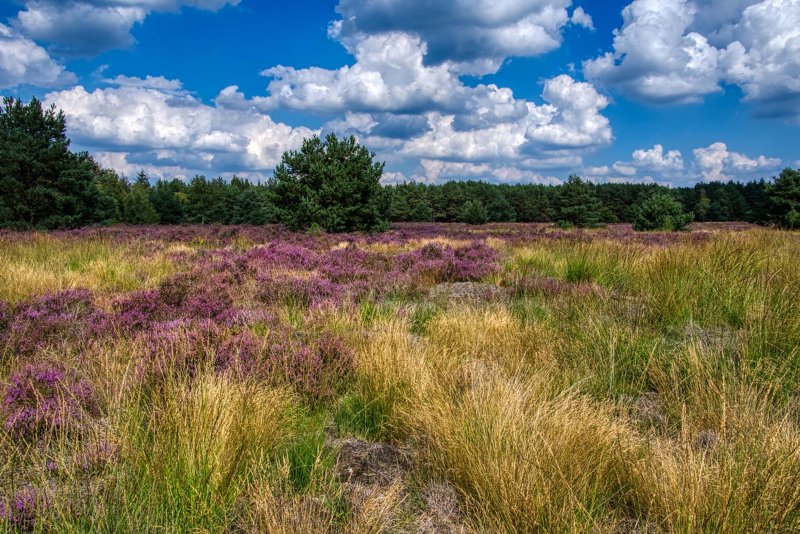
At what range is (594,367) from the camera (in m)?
3.48

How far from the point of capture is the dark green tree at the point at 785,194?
116 ft

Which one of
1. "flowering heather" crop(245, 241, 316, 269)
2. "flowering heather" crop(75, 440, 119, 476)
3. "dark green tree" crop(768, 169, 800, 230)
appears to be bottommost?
"flowering heather" crop(75, 440, 119, 476)

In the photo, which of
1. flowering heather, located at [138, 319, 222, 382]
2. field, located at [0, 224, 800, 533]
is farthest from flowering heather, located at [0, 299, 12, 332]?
flowering heather, located at [138, 319, 222, 382]

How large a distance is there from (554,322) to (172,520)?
4.03 metres

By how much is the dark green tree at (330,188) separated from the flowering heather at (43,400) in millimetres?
19591

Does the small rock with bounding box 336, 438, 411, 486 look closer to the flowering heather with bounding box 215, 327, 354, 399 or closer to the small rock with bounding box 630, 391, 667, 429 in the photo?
the flowering heather with bounding box 215, 327, 354, 399

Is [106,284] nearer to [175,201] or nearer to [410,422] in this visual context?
[410,422]

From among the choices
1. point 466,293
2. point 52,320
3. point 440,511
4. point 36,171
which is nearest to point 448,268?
point 466,293

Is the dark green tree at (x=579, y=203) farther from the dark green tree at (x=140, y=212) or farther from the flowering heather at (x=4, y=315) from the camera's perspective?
the dark green tree at (x=140, y=212)

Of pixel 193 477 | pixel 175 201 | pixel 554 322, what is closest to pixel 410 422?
pixel 193 477

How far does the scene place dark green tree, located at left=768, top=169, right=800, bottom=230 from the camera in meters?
35.2

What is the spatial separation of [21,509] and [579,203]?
41029mm

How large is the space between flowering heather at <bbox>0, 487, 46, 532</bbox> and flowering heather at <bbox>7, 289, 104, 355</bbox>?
276 cm

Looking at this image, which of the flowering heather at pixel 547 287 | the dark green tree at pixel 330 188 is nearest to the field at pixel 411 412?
the flowering heather at pixel 547 287
